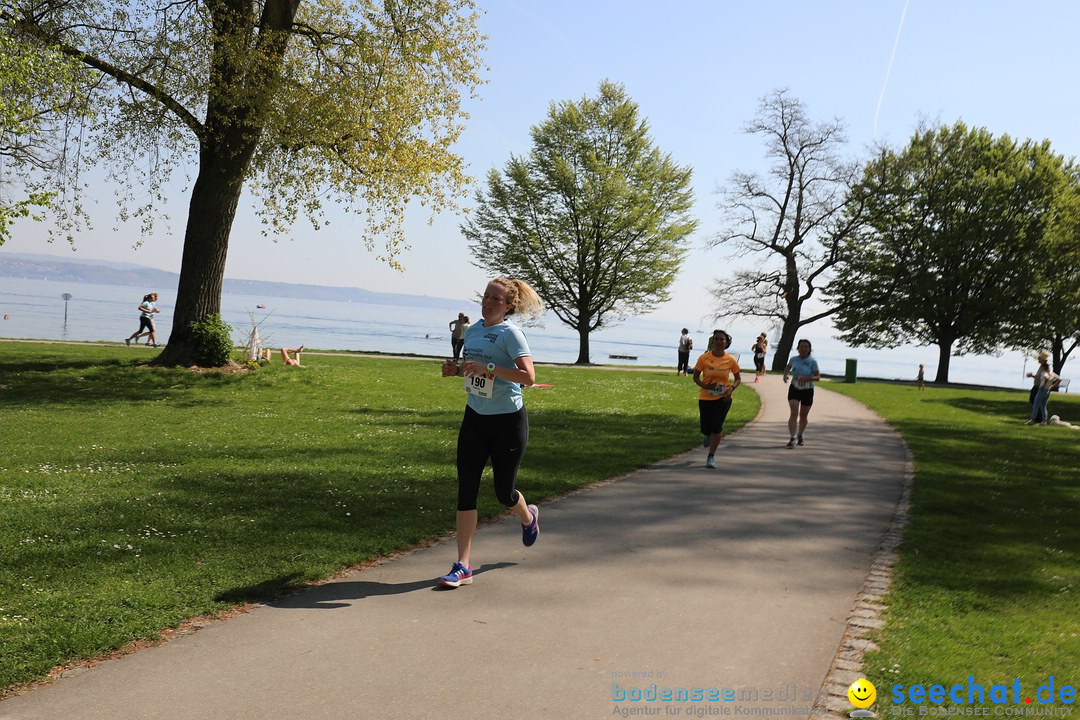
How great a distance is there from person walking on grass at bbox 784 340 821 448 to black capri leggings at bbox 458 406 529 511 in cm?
883

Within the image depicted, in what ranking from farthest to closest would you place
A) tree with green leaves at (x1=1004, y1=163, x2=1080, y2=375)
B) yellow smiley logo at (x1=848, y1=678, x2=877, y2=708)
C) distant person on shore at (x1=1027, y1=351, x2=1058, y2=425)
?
tree with green leaves at (x1=1004, y1=163, x2=1080, y2=375) → distant person on shore at (x1=1027, y1=351, x2=1058, y2=425) → yellow smiley logo at (x1=848, y1=678, x2=877, y2=708)

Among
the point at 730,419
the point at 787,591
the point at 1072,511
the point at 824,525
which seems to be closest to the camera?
the point at 787,591

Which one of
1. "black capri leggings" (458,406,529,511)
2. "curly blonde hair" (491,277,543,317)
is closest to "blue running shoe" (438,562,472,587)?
"black capri leggings" (458,406,529,511)

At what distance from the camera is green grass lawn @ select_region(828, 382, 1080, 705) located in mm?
4492

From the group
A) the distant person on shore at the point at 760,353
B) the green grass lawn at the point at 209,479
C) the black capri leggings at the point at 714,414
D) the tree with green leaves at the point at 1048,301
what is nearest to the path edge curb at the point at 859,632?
the green grass lawn at the point at 209,479

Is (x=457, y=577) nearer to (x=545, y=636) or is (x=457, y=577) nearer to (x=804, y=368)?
(x=545, y=636)

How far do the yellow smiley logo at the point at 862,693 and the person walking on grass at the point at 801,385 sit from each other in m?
9.73

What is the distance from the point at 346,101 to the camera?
18.3 meters

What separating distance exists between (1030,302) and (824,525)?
142 ft

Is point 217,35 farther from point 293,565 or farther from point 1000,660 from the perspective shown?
point 1000,660

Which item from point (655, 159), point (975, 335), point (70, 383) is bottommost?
point (70, 383)

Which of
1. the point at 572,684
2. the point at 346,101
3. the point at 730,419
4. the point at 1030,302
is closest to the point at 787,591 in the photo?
the point at 572,684

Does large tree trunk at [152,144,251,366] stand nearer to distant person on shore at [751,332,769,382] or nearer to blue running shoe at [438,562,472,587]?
blue running shoe at [438,562,472,587]

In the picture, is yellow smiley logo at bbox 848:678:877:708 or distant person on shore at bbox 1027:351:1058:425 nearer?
yellow smiley logo at bbox 848:678:877:708
